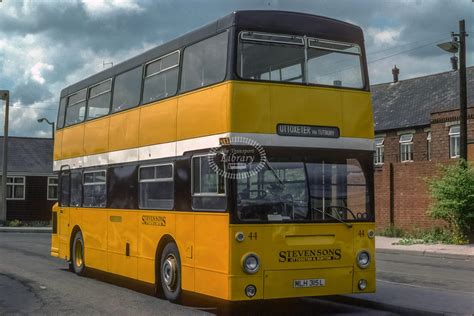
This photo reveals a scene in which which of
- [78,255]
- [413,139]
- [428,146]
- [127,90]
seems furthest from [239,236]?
[413,139]

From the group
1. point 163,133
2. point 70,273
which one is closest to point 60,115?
point 70,273

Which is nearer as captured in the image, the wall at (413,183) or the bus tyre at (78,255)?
the bus tyre at (78,255)

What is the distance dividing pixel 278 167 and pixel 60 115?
361 inches

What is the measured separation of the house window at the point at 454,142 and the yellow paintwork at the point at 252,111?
24.3 m

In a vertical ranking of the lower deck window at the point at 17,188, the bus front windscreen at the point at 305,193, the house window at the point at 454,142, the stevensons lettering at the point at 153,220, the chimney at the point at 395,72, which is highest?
the chimney at the point at 395,72

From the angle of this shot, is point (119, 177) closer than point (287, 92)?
No

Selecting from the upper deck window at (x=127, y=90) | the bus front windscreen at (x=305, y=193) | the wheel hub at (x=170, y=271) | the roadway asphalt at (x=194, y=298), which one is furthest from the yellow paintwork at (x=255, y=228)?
the upper deck window at (x=127, y=90)

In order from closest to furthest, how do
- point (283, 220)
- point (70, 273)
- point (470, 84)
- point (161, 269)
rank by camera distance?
point (283, 220) → point (161, 269) → point (70, 273) → point (470, 84)

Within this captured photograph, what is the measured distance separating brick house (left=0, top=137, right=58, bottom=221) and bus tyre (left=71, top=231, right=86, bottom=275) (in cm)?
3280

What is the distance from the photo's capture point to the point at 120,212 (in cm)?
1314

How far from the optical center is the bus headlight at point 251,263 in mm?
9227

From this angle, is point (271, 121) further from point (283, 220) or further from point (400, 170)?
point (400, 170)

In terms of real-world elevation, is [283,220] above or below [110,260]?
above

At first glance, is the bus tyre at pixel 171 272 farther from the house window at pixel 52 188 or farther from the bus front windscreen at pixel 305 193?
the house window at pixel 52 188
